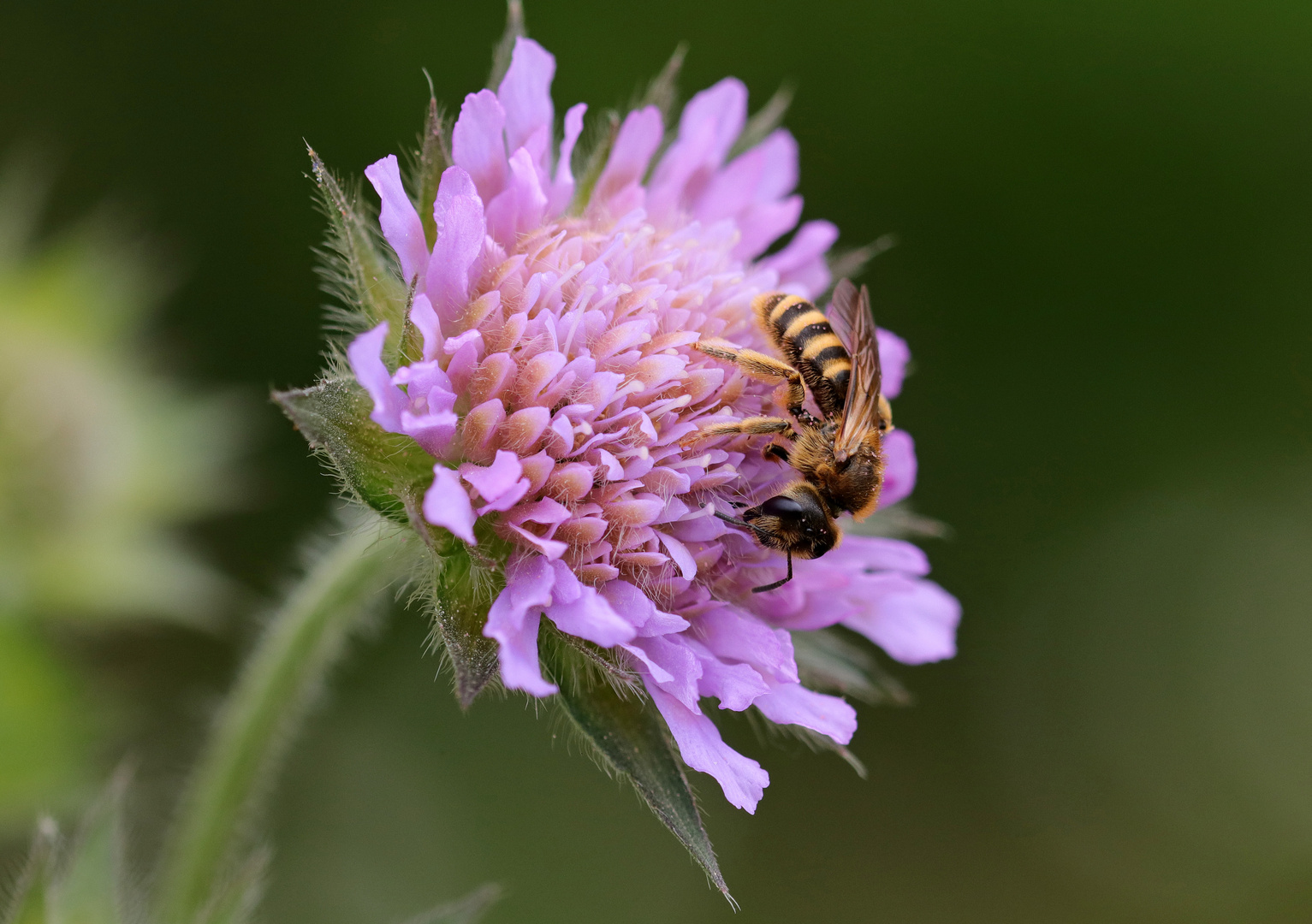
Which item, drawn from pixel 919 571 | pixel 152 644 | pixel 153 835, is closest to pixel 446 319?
pixel 919 571

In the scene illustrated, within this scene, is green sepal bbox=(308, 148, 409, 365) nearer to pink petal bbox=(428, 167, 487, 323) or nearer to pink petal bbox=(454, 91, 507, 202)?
pink petal bbox=(428, 167, 487, 323)

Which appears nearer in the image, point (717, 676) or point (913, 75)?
point (717, 676)

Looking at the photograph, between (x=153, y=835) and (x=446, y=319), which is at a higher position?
(x=446, y=319)

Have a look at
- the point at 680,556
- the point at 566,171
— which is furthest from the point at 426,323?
the point at 680,556

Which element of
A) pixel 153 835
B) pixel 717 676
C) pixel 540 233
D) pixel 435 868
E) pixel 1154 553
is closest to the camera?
pixel 717 676

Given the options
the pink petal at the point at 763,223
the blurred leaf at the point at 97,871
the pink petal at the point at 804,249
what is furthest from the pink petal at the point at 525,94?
the blurred leaf at the point at 97,871

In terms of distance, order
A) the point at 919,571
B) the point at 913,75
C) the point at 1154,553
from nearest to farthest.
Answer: the point at 919,571 < the point at 913,75 < the point at 1154,553

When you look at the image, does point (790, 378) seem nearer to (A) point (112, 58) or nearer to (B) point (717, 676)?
(B) point (717, 676)
